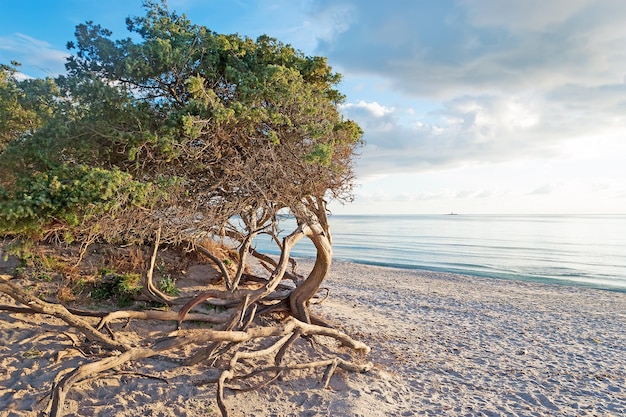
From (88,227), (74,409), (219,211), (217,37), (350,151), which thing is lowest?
(74,409)

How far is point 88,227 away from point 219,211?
183 cm

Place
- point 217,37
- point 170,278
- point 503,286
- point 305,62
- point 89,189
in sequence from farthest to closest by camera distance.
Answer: point 503,286 → point 170,278 → point 305,62 → point 217,37 → point 89,189

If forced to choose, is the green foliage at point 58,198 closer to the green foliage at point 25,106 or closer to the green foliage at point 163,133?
the green foliage at point 163,133

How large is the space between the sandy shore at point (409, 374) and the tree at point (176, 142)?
69 cm

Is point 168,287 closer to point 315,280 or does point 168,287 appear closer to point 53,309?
point 315,280

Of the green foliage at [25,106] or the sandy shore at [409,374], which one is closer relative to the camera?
the green foliage at [25,106]

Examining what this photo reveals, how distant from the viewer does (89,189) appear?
4266 mm

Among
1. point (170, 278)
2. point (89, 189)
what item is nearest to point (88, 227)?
point (89, 189)

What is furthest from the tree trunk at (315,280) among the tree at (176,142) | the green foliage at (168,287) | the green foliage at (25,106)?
the green foliage at (25,106)

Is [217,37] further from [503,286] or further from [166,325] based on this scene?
[503,286]

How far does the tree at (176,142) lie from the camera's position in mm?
4605

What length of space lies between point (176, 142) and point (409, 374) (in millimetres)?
5947

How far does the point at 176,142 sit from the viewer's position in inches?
206

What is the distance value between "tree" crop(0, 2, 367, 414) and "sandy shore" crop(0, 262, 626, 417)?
0.69 metres
